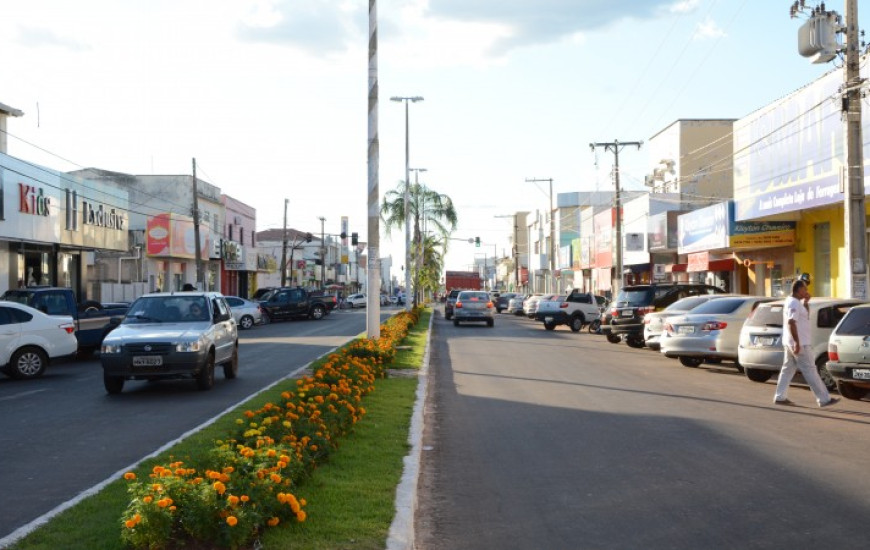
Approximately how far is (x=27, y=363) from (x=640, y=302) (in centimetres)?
1650

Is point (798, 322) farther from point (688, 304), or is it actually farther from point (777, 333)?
point (688, 304)

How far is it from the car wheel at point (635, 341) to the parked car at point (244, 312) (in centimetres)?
2076

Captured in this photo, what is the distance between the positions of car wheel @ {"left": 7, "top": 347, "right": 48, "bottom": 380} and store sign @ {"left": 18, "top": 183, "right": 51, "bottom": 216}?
14.4 m

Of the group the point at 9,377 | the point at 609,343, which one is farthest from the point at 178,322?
the point at 609,343

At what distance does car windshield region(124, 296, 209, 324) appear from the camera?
1547 cm

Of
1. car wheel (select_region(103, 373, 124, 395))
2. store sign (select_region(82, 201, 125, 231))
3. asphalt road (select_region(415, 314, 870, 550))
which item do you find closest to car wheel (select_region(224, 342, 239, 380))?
car wheel (select_region(103, 373, 124, 395))

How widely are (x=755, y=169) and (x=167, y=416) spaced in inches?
968

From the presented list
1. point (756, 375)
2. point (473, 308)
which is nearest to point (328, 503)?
point (756, 375)

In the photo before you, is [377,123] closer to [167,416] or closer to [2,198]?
[167,416]

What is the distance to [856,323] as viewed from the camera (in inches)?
512

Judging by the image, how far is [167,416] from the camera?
474 inches

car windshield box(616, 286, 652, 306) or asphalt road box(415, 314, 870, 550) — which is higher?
car windshield box(616, 286, 652, 306)

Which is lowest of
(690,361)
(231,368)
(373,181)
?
(690,361)

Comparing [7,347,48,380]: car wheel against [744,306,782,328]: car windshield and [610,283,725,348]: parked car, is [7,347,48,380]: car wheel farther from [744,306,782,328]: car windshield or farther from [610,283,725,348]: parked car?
[610,283,725,348]: parked car
